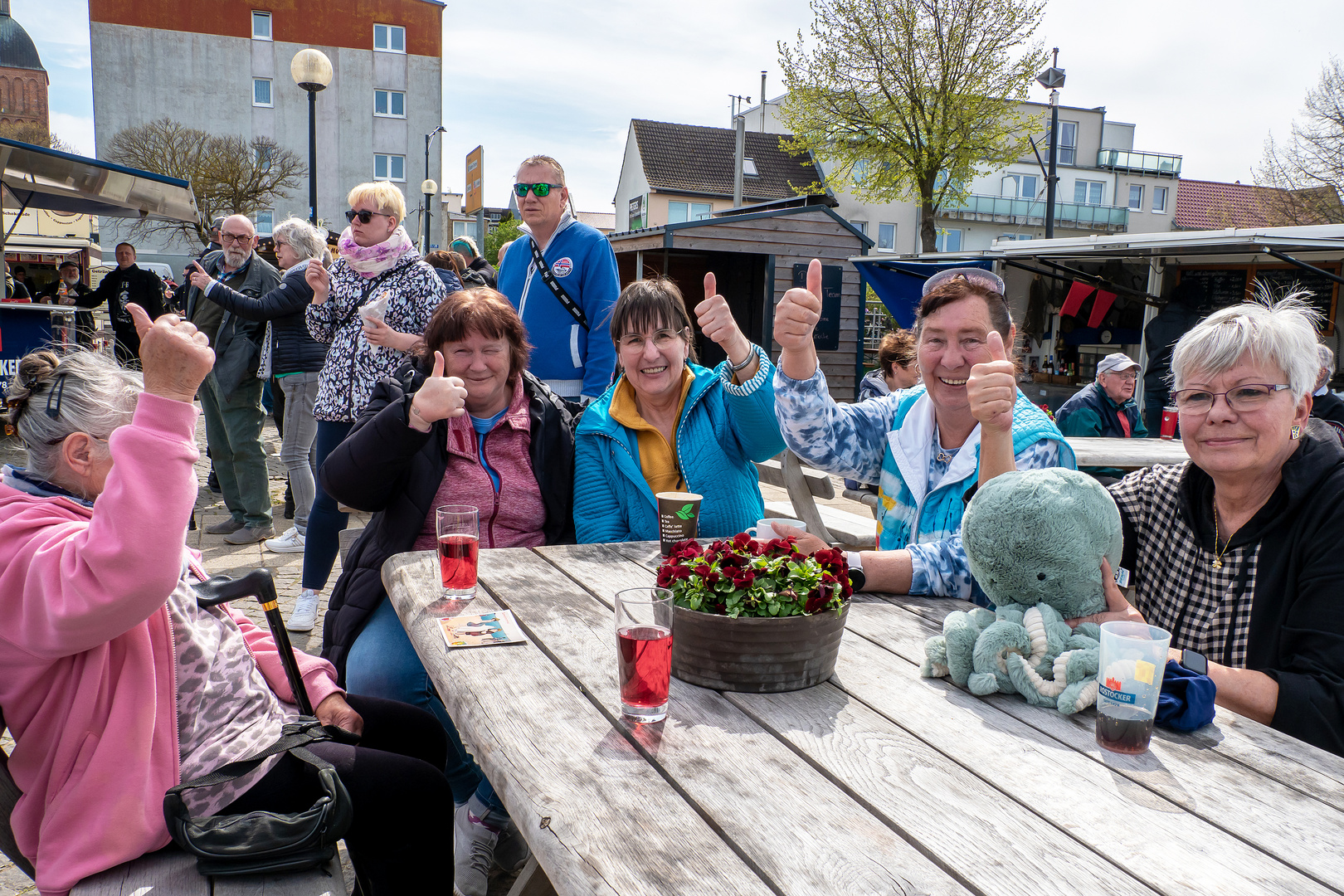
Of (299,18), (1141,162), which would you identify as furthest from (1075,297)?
(1141,162)

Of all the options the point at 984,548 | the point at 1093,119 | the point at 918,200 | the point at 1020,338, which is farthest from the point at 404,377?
the point at 1093,119

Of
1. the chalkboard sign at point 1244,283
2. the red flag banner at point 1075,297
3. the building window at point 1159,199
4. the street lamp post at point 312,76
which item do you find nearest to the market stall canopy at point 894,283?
the red flag banner at point 1075,297

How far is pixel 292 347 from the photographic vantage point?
528cm

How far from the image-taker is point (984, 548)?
1.53 m

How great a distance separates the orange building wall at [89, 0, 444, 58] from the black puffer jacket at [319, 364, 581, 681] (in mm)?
34626

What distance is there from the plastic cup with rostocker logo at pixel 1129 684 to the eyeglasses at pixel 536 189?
3.20 meters

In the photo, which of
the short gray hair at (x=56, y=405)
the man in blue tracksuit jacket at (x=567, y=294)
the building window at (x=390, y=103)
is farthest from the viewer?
the building window at (x=390, y=103)

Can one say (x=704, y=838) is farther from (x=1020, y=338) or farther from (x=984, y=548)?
(x=1020, y=338)

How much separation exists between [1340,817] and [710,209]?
36.6m

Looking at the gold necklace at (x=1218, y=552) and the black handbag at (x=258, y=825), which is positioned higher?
the gold necklace at (x=1218, y=552)

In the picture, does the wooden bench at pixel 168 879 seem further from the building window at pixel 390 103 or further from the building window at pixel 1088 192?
the building window at pixel 1088 192

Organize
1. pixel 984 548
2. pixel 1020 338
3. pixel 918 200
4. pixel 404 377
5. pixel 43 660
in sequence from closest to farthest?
pixel 43 660 < pixel 984 548 < pixel 404 377 < pixel 1020 338 < pixel 918 200

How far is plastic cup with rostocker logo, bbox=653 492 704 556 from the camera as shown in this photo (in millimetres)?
2123

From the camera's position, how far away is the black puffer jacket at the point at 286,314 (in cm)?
513
